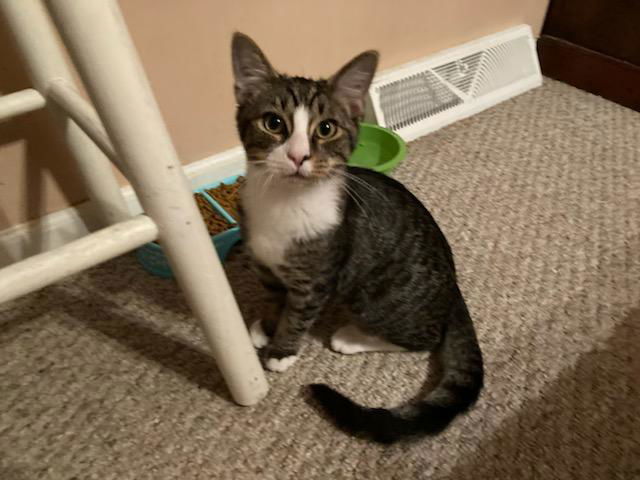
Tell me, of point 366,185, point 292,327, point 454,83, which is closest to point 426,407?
point 292,327

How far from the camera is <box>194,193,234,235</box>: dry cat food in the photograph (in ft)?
3.32

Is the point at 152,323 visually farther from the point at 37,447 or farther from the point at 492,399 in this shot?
the point at 492,399

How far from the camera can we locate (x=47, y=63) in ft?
2.40

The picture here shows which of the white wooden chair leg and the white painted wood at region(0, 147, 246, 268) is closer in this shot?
the white wooden chair leg

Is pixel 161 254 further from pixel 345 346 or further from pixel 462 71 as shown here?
pixel 462 71

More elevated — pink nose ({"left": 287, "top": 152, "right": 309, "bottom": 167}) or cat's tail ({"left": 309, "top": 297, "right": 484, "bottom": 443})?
pink nose ({"left": 287, "top": 152, "right": 309, "bottom": 167})

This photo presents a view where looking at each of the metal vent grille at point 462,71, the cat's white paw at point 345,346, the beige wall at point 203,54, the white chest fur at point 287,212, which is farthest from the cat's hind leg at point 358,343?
the metal vent grille at point 462,71

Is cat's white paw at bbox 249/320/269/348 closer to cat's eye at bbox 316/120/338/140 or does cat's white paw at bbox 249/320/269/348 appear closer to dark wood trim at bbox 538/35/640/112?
cat's eye at bbox 316/120/338/140

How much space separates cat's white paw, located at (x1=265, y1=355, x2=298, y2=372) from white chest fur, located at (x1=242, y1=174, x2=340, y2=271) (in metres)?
→ 0.21

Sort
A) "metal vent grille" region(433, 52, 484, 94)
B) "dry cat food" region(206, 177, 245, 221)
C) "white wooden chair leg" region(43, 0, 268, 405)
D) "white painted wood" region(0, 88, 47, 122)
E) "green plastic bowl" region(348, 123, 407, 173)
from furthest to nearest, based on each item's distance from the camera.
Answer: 1. "metal vent grille" region(433, 52, 484, 94)
2. "green plastic bowl" region(348, 123, 407, 173)
3. "dry cat food" region(206, 177, 245, 221)
4. "white painted wood" region(0, 88, 47, 122)
5. "white wooden chair leg" region(43, 0, 268, 405)

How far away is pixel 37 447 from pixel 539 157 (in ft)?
4.45

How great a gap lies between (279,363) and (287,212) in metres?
0.30

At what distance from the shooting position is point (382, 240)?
76 cm

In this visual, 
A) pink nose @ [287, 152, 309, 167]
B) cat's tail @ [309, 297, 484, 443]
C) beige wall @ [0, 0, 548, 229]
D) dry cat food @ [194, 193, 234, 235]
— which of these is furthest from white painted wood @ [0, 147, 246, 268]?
cat's tail @ [309, 297, 484, 443]
